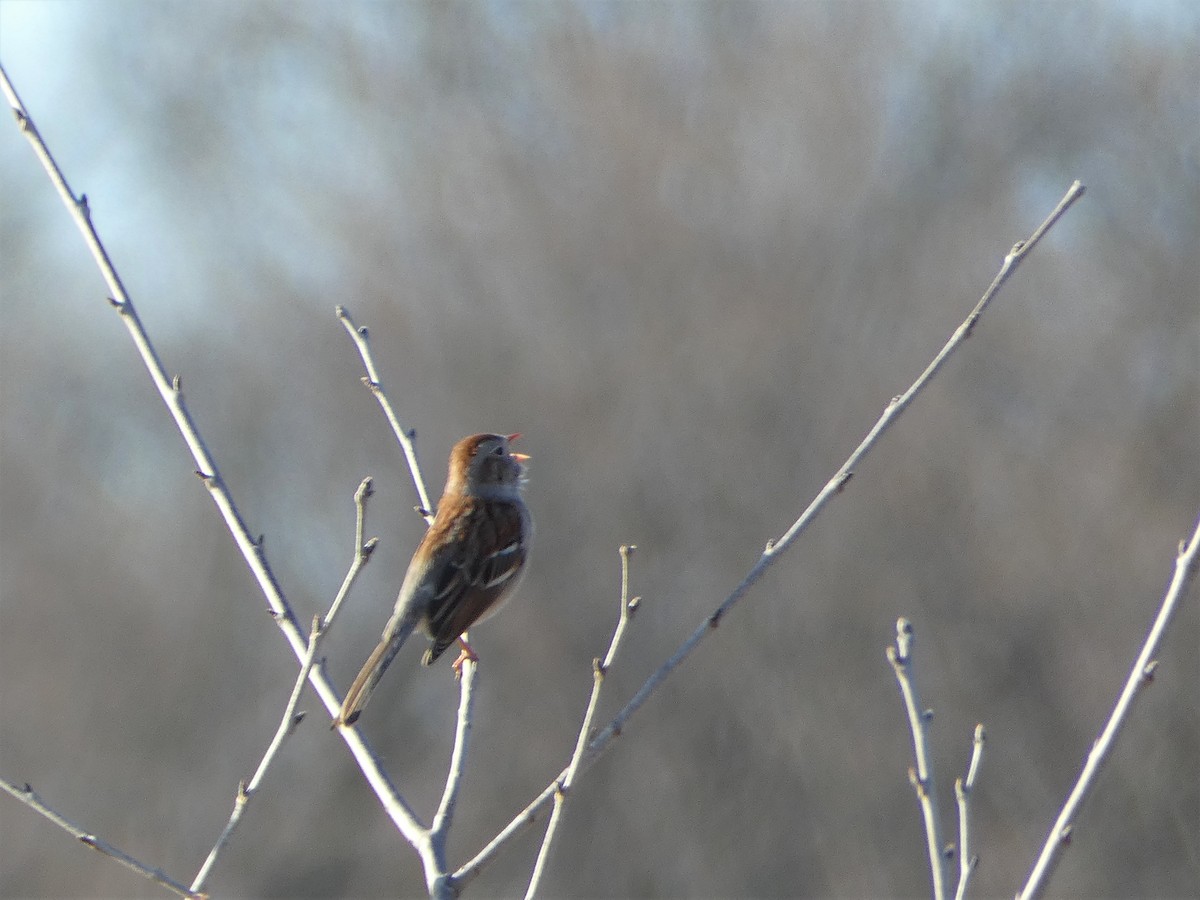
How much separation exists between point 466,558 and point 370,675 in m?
1.13

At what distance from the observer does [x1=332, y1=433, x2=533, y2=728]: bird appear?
568 cm

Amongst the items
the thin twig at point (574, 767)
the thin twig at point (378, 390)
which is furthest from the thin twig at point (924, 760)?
the thin twig at point (378, 390)

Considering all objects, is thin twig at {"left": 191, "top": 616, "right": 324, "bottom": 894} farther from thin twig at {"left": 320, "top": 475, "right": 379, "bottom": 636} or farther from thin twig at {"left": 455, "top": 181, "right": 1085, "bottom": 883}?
thin twig at {"left": 455, "top": 181, "right": 1085, "bottom": 883}

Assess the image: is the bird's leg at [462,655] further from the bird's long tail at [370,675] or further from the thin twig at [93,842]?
the thin twig at [93,842]

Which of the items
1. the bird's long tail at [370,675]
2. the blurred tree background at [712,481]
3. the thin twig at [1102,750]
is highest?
the blurred tree background at [712,481]

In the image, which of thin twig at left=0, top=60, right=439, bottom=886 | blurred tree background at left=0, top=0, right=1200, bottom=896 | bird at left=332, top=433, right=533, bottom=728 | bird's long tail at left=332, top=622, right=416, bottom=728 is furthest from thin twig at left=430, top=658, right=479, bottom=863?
blurred tree background at left=0, top=0, right=1200, bottom=896

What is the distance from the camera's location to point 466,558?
589 cm

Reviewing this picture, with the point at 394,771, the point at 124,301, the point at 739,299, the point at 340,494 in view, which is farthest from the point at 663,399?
the point at 124,301

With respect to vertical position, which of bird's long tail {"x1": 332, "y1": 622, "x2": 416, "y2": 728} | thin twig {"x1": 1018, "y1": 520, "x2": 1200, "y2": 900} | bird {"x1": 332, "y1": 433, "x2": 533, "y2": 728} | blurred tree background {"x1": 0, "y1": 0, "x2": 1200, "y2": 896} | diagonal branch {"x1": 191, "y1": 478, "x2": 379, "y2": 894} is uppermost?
blurred tree background {"x1": 0, "y1": 0, "x2": 1200, "y2": 896}

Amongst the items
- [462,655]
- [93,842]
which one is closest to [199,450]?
[93,842]

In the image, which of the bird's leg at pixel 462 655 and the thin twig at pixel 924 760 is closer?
the thin twig at pixel 924 760

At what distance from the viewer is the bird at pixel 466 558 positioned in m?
5.68

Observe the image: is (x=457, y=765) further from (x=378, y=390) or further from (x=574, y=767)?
(x=378, y=390)

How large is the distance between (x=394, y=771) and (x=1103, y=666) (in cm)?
876
